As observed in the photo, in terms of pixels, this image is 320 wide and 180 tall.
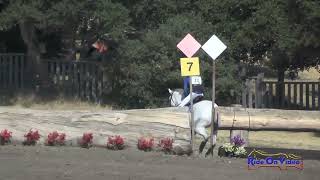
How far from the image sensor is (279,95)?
23.0 m

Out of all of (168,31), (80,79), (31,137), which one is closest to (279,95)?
(168,31)

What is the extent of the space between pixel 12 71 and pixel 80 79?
3296mm

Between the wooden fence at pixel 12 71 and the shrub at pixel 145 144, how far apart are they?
1695 cm

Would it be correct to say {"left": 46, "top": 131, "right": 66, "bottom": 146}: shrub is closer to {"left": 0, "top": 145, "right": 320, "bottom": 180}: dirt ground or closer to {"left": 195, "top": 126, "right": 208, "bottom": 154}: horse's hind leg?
{"left": 0, "top": 145, "right": 320, "bottom": 180}: dirt ground

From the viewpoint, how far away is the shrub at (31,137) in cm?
1234

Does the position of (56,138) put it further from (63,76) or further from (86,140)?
(63,76)

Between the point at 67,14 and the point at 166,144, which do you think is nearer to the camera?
the point at 166,144

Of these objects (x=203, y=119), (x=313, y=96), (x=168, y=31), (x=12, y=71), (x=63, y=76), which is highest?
(x=168, y=31)

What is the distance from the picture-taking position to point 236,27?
24.3m

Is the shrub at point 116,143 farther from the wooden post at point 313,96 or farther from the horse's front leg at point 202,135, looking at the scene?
the wooden post at point 313,96

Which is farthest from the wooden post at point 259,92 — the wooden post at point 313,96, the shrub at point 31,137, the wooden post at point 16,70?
the shrub at point 31,137

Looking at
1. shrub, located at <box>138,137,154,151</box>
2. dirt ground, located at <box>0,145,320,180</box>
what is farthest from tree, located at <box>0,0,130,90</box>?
shrub, located at <box>138,137,154,151</box>

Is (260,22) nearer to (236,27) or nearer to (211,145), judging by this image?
(236,27)

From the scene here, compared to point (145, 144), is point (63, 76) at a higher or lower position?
higher
